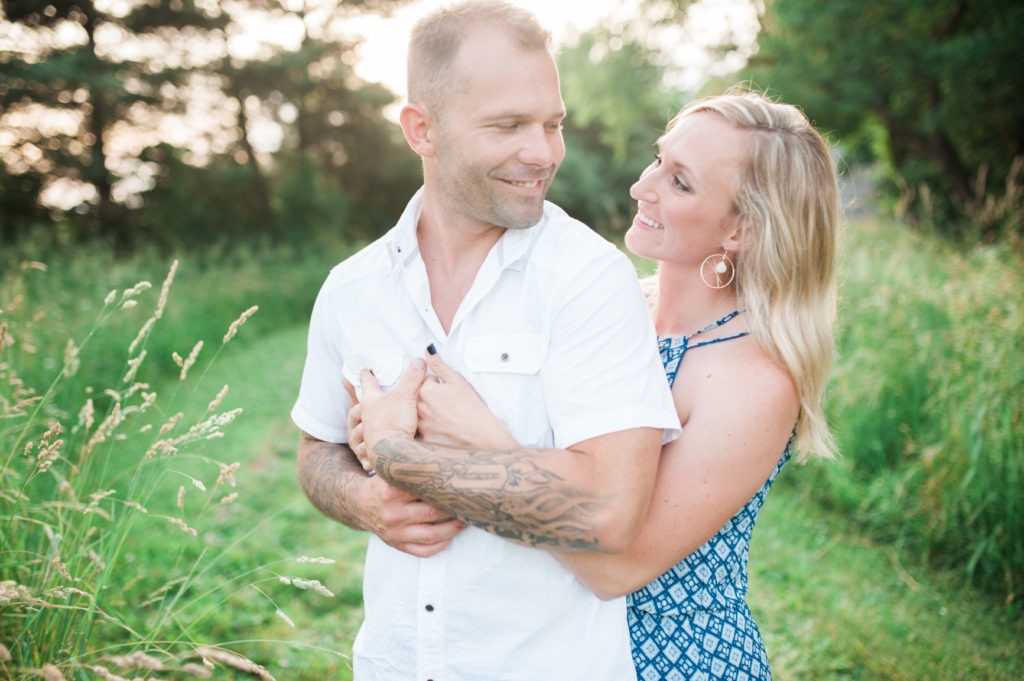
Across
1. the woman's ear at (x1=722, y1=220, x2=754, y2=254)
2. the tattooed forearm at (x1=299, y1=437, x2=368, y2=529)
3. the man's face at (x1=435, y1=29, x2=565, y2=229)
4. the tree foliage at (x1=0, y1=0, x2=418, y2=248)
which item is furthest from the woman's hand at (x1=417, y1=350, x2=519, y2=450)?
the tree foliage at (x1=0, y1=0, x2=418, y2=248)

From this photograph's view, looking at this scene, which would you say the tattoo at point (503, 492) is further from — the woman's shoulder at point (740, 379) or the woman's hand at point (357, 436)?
the woman's shoulder at point (740, 379)

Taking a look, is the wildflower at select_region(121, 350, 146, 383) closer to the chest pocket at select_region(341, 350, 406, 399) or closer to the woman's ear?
the chest pocket at select_region(341, 350, 406, 399)

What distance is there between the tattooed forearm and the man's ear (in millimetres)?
972

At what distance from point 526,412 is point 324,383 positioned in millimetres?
711

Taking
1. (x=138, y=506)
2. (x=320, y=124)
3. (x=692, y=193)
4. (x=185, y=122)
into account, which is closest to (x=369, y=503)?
(x=138, y=506)

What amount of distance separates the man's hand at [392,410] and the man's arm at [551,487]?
0.09 meters

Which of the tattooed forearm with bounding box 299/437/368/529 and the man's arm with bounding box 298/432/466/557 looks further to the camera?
the tattooed forearm with bounding box 299/437/368/529

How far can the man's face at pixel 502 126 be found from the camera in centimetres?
182

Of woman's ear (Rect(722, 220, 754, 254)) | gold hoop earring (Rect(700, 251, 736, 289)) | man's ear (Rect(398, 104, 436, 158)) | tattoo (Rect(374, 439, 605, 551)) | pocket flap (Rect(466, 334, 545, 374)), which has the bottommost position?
tattoo (Rect(374, 439, 605, 551))

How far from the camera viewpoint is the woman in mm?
1768

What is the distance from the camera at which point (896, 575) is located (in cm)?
403

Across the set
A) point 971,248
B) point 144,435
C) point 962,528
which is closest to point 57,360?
point 144,435

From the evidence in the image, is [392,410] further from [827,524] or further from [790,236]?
[827,524]

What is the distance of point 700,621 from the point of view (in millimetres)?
1933
